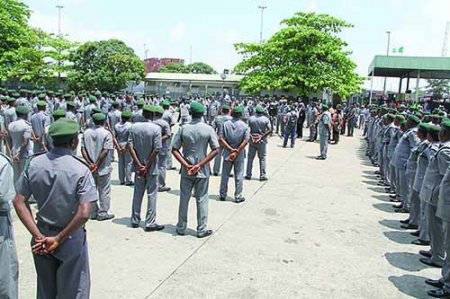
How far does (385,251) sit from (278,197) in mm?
3121

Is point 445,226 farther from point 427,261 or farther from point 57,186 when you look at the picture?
point 57,186

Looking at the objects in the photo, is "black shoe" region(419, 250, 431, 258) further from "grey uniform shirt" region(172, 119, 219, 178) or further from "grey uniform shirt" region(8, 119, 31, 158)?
"grey uniform shirt" region(8, 119, 31, 158)

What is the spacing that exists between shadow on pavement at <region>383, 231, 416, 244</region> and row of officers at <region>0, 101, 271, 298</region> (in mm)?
2842

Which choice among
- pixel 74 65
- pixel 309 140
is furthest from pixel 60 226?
pixel 74 65

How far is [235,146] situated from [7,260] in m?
5.67

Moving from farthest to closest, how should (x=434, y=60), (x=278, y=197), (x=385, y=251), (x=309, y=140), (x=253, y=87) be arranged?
(x=253, y=87), (x=434, y=60), (x=309, y=140), (x=278, y=197), (x=385, y=251)

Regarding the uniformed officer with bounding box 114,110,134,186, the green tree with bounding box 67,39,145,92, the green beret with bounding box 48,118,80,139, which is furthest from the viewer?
the green tree with bounding box 67,39,145,92

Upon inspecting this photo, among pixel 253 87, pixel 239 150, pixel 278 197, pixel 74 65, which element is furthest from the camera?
pixel 74 65

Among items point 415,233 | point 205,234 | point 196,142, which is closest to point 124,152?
point 196,142

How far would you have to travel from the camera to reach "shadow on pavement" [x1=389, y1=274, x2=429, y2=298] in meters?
4.85

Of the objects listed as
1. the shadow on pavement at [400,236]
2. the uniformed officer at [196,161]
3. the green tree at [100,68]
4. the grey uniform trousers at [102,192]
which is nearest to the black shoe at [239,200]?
the uniformed officer at [196,161]

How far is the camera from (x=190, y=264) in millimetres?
5262

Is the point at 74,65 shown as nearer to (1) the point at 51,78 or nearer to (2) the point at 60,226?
(1) the point at 51,78

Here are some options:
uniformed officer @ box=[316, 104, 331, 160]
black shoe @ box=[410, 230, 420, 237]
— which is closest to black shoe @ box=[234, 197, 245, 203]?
black shoe @ box=[410, 230, 420, 237]
